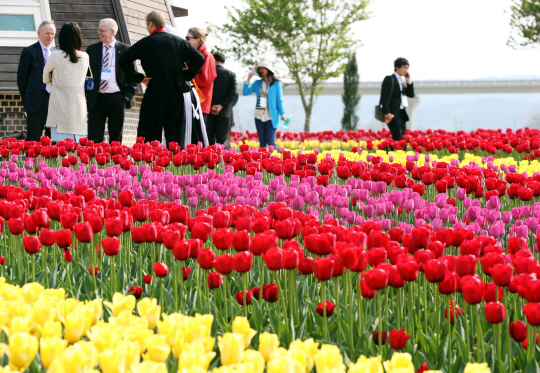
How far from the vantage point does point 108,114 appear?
8648 millimetres

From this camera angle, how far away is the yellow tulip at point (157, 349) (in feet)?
5.08

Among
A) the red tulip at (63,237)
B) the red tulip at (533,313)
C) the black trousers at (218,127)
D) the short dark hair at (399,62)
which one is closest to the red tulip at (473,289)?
the red tulip at (533,313)

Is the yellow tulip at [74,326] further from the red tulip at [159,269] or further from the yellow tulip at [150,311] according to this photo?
the red tulip at [159,269]

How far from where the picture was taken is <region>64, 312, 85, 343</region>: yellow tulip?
5.74 feet

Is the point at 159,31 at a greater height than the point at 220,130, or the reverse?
the point at 159,31

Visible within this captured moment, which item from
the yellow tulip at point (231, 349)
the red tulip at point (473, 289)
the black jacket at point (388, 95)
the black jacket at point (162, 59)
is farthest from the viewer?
the black jacket at point (388, 95)

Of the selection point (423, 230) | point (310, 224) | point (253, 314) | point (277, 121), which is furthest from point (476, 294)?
point (277, 121)

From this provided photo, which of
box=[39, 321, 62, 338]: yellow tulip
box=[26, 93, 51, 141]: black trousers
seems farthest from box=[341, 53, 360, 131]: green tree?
box=[39, 321, 62, 338]: yellow tulip

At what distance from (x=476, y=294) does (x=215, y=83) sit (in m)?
9.31

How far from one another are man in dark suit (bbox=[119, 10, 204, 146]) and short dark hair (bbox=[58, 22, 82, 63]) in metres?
0.63

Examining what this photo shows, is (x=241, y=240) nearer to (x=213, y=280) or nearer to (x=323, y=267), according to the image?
(x=213, y=280)

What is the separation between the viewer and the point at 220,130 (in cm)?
1123

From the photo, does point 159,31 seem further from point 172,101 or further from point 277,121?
point 277,121

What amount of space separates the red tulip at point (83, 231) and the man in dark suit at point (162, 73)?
5450 millimetres
